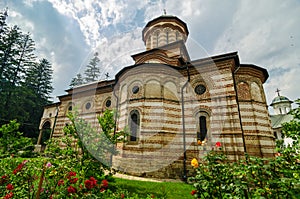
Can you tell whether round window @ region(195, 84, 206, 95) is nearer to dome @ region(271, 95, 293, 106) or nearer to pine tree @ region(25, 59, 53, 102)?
pine tree @ region(25, 59, 53, 102)

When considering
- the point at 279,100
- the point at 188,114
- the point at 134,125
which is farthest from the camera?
the point at 279,100

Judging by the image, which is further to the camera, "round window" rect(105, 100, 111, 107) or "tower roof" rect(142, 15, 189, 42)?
"tower roof" rect(142, 15, 189, 42)

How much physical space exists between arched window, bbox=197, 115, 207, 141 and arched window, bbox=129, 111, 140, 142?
3509 mm

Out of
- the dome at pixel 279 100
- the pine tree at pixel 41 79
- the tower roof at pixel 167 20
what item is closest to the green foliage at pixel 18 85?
the pine tree at pixel 41 79

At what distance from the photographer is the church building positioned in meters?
8.40

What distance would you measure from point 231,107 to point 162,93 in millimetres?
3857

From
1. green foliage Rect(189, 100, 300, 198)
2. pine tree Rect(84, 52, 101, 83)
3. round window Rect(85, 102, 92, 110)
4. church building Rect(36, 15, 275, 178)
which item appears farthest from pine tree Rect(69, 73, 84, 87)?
green foliage Rect(189, 100, 300, 198)

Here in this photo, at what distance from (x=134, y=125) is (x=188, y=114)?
3.24m

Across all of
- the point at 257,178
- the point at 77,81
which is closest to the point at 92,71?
the point at 77,81

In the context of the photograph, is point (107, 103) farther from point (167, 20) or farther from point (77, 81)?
point (77, 81)

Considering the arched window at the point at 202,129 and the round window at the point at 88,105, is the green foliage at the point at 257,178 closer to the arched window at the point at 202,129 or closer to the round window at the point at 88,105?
the arched window at the point at 202,129

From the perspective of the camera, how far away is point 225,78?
9.33 m

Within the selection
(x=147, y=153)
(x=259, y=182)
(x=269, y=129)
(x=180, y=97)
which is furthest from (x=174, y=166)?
(x=259, y=182)

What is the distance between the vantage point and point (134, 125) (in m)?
9.37
